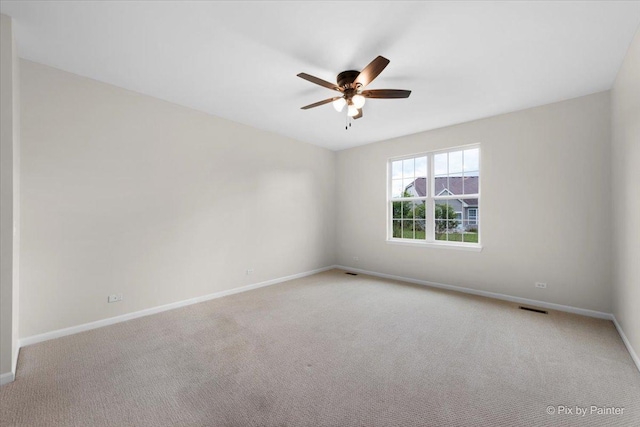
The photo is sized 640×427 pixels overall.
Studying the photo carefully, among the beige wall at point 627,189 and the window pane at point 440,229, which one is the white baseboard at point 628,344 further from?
the window pane at point 440,229

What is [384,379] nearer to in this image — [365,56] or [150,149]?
[365,56]

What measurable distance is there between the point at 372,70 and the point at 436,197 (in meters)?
3.03

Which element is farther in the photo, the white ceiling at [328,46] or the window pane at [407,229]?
the window pane at [407,229]

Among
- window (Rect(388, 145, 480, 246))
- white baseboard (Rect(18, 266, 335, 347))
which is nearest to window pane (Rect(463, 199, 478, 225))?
window (Rect(388, 145, 480, 246))

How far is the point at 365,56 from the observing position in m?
2.43

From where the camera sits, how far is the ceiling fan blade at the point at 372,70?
2.11 metres

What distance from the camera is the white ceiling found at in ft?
6.33

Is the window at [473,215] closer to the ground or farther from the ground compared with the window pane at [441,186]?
closer to the ground

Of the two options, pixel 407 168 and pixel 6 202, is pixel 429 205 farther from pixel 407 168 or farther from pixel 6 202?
pixel 6 202

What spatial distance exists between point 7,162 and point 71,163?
0.85 meters

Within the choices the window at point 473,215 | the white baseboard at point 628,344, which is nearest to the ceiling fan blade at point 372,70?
the window at point 473,215

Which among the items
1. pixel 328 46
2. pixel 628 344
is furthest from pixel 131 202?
pixel 628 344

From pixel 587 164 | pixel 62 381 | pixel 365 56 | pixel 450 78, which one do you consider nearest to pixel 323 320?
pixel 62 381

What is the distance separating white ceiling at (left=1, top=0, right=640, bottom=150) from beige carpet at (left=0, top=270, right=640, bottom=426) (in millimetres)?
2751
